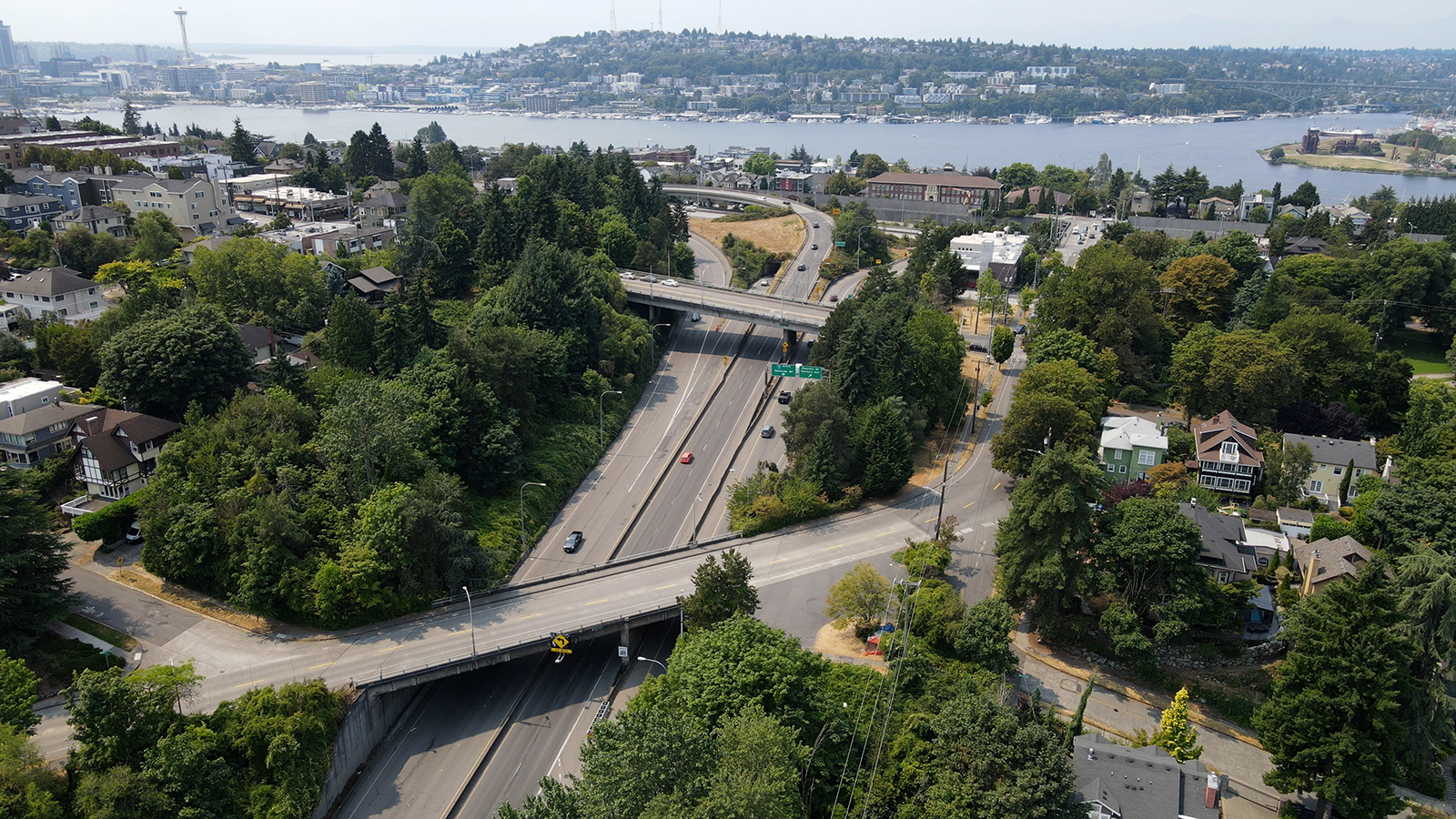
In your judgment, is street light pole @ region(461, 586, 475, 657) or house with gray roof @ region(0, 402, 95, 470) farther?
house with gray roof @ region(0, 402, 95, 470)

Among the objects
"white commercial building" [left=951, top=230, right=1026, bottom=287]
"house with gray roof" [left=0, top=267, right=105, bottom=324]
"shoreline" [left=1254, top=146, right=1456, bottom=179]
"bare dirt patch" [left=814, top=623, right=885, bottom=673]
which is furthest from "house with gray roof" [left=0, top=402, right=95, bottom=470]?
"shoreline" [left=1254, top=146, right=1456, bottom=179]

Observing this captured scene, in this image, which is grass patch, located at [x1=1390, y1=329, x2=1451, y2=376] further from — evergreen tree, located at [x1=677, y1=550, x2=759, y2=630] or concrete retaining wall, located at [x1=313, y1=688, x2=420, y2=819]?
concrete retaining wall, located at [x1=313, y1=688, x2=420, y2=819]

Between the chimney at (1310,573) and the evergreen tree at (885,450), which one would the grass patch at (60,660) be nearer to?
the evergreen tree at (885,450)

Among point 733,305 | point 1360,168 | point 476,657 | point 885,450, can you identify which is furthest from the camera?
point 1360,168

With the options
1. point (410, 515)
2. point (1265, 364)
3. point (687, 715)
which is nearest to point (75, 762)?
point (410, 515)

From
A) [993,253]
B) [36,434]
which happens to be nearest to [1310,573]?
[993,253]

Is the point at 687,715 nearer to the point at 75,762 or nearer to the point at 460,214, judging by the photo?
the point at 75,762

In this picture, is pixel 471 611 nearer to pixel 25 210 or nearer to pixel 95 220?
pixel 95 220
